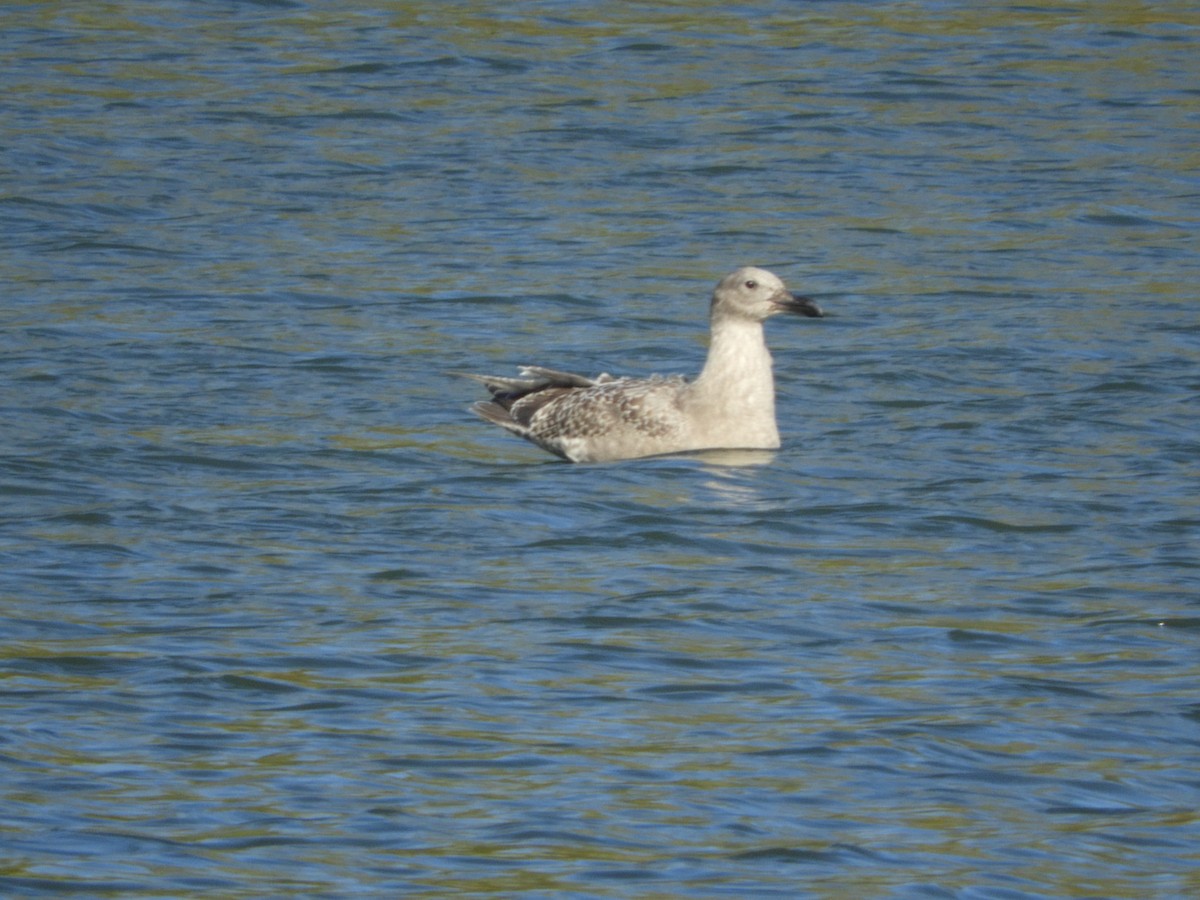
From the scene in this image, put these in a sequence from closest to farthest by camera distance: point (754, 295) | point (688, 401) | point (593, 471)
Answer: point (593, 471) < point (688, 401) < point (754, 295)

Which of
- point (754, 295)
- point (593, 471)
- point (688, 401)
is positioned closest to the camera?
point (593, 471)

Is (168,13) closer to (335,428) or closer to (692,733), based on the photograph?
(335,428)

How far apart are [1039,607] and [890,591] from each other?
596mm

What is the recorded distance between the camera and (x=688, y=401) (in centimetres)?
1257

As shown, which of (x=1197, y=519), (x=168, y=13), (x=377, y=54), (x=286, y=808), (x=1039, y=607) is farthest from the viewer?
(x=168, y=13)

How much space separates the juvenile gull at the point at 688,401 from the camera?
12.5 metres

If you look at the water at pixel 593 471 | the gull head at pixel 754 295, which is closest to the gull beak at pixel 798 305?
the gull head at pixel 754 295

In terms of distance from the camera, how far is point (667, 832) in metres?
6.91

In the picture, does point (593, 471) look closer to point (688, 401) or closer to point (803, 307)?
point (688, 401)

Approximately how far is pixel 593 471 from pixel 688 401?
660mm

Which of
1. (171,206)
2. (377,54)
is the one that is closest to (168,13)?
(377,54)

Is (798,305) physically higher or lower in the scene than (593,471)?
higher

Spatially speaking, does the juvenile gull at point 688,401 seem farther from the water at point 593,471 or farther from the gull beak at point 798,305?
the water at point 593,471

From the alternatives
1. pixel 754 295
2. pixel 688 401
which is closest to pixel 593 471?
pixel 688 401
